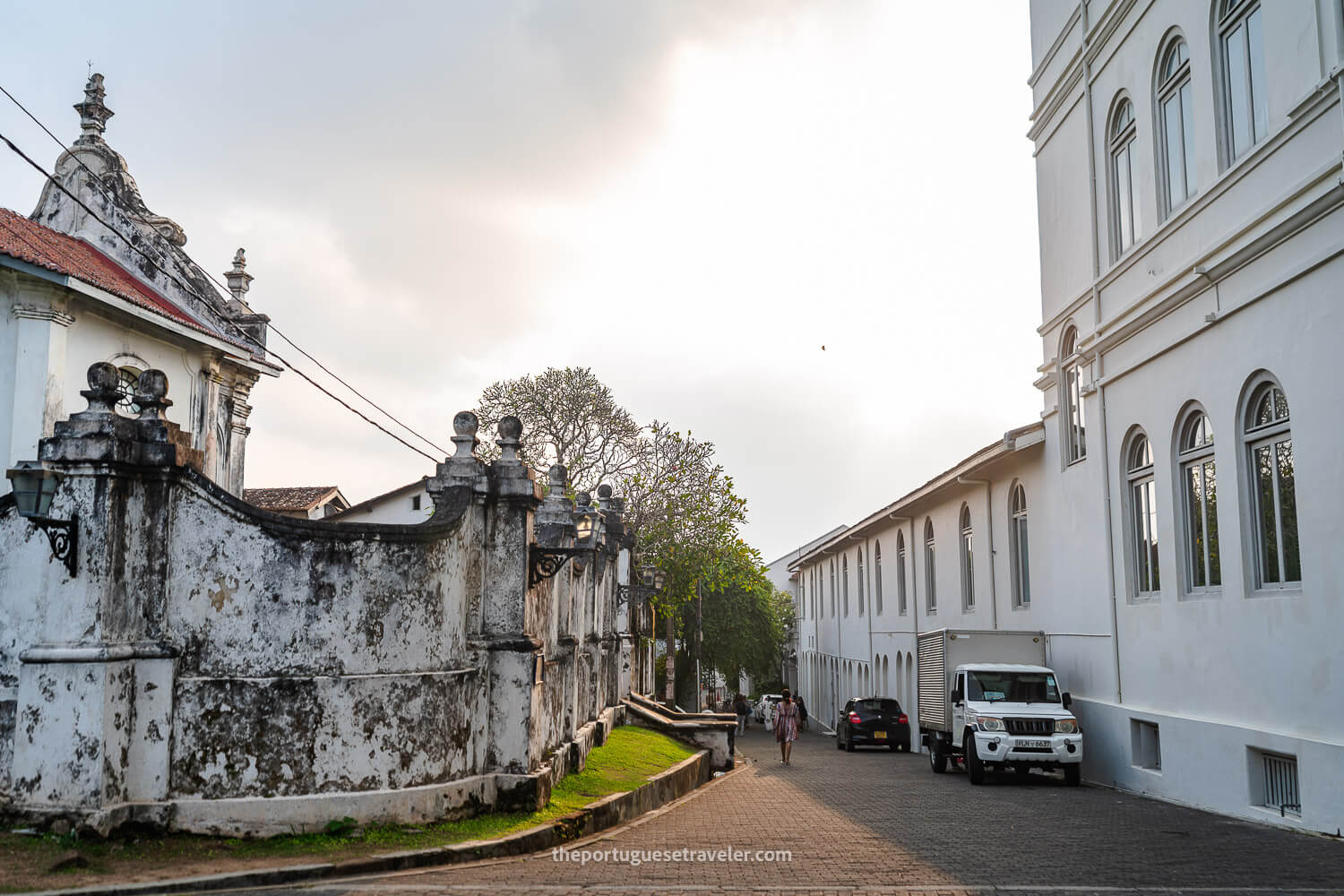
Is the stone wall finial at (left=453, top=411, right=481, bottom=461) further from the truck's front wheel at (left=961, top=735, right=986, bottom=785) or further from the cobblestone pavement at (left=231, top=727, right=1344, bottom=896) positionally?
the truck's front wheel at (left=961, top=735, right=986, bottom=785)

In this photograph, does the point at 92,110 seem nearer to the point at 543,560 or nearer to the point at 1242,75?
the point at 543,560

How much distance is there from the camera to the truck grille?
712 inches

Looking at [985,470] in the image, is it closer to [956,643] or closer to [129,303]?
[956,643]

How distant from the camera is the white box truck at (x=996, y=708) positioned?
1808 cm

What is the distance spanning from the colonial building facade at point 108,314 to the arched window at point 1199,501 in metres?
14.2

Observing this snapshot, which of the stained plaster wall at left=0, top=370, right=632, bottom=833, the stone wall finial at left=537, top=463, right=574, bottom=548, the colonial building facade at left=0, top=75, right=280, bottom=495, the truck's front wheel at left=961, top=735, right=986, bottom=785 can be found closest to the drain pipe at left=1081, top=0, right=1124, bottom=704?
the truck's front wheel at left=961, top=735, right=986, bottom=785

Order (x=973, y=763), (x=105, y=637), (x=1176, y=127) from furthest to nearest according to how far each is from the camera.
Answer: (x=973, y=763)
(x=1176, y=127)
(x=105, y=637)

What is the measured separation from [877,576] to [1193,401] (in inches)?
973

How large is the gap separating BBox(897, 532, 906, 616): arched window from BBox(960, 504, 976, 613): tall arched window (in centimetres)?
636

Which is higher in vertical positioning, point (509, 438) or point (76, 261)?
point (76, 261)

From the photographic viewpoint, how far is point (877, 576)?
4025cm

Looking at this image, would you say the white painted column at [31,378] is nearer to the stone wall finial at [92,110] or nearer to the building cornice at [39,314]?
the building cornice at [39,314]

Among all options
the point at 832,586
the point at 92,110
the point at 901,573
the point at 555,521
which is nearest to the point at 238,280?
the point at 92,110

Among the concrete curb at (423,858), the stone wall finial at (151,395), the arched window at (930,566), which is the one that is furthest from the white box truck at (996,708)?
the stone wall finial at (151,395)
